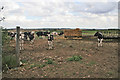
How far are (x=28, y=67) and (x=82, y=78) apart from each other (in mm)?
3775

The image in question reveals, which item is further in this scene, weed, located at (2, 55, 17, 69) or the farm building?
the farm building

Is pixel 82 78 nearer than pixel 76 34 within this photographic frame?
Yes

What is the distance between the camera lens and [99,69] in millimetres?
8109

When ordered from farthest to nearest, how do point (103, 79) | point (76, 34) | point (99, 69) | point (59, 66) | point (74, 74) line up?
1. point (76, 34)
2. point (59, 66)
3. point (99, 69)
4. point (74, 74)
5. point (103, 79)

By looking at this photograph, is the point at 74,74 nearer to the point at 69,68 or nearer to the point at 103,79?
the point at 69,68

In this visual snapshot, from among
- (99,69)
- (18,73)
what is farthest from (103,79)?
(18,73)

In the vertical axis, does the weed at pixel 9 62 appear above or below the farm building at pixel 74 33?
below

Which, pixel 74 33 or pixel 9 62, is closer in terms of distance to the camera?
pixel 9 62

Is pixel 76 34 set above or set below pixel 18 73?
above

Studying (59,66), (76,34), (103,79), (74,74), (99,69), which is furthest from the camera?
(76,34)

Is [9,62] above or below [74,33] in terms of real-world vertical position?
below

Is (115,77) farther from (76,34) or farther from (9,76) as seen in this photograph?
(76,34)

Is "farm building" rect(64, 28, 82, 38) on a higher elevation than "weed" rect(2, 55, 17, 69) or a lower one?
higher

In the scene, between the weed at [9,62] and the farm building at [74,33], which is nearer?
the weed at [9,62]
